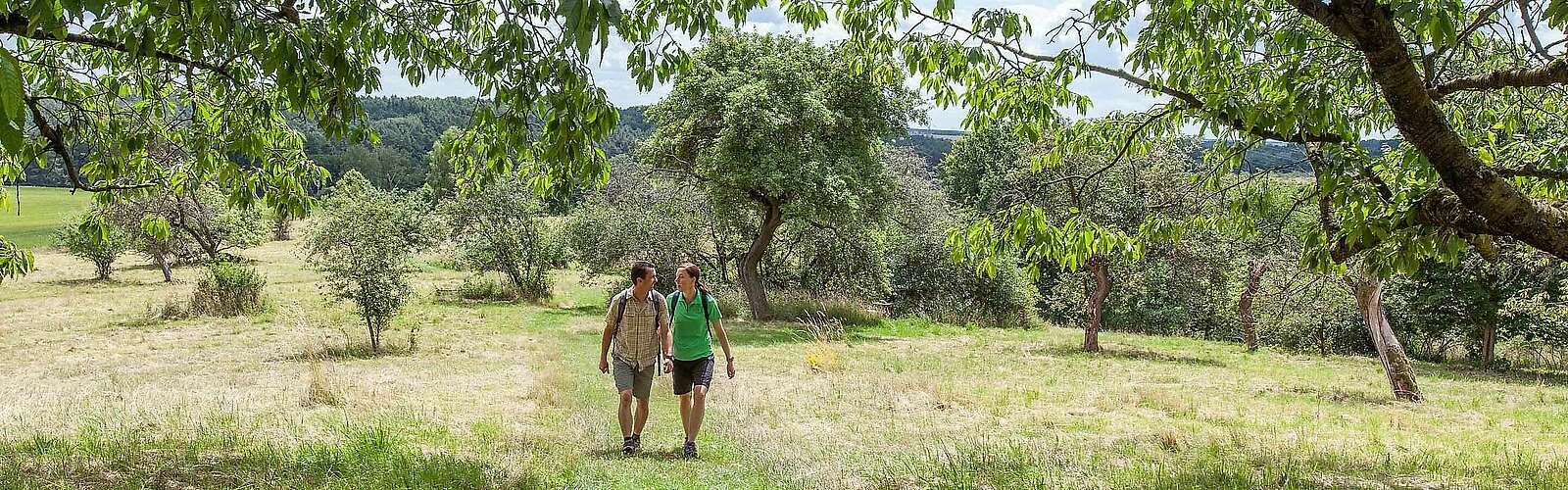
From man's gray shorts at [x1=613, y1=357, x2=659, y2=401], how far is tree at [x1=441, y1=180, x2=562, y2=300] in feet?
75.8

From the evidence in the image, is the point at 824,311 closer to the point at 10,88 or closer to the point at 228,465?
the point at 228,465

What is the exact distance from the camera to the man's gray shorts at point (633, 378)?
7305 millimetres

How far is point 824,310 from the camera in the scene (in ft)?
85.3

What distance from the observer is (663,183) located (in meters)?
24.9

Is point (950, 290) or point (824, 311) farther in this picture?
point (950, 290)

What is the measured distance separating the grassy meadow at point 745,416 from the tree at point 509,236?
8.31 m

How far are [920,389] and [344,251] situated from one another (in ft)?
38.7

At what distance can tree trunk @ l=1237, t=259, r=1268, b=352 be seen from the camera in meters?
24.6

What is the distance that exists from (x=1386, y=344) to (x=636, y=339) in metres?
11.7

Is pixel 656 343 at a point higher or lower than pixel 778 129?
lower

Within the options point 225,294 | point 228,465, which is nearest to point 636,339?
point 228,465

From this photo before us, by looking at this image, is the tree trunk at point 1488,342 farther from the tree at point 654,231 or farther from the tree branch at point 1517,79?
the tree branch at point 1517,79

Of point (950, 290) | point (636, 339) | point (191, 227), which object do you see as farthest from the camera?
point (191, 227)

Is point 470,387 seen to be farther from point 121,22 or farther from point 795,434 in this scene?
point 121,22
